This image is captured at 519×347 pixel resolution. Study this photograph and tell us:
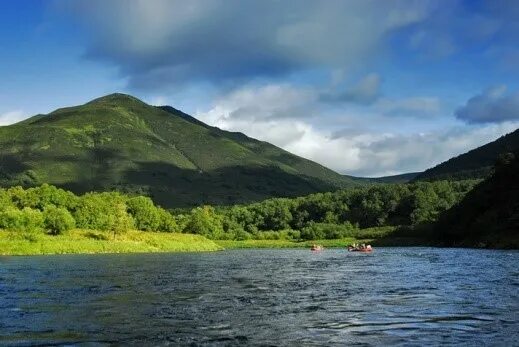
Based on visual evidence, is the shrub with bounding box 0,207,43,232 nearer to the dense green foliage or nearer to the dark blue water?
the dense green foliage

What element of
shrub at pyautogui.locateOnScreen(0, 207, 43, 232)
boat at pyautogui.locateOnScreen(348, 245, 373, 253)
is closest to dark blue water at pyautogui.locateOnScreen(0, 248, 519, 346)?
shrub at pyautogui.locateOnScreen(0, 207, 43, 232)

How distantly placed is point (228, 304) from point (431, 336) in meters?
15.2

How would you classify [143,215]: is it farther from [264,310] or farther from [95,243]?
[264,310]

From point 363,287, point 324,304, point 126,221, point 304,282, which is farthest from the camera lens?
point 126,221

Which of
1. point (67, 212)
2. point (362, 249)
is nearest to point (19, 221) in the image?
point (67, 212)

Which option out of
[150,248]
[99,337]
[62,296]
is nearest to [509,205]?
[150,248]

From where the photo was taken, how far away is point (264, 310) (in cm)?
3447

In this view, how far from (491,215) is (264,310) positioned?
132 metres

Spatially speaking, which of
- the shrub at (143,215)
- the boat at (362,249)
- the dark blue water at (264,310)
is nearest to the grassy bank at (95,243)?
the shrub at (143,215)

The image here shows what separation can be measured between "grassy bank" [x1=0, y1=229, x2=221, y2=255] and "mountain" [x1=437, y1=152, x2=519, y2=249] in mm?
71139

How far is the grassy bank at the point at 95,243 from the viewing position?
118312mm

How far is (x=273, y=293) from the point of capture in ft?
143

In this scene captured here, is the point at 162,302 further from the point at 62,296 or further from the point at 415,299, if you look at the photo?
the point at 415,299

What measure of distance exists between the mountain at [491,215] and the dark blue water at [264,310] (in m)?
89.2
